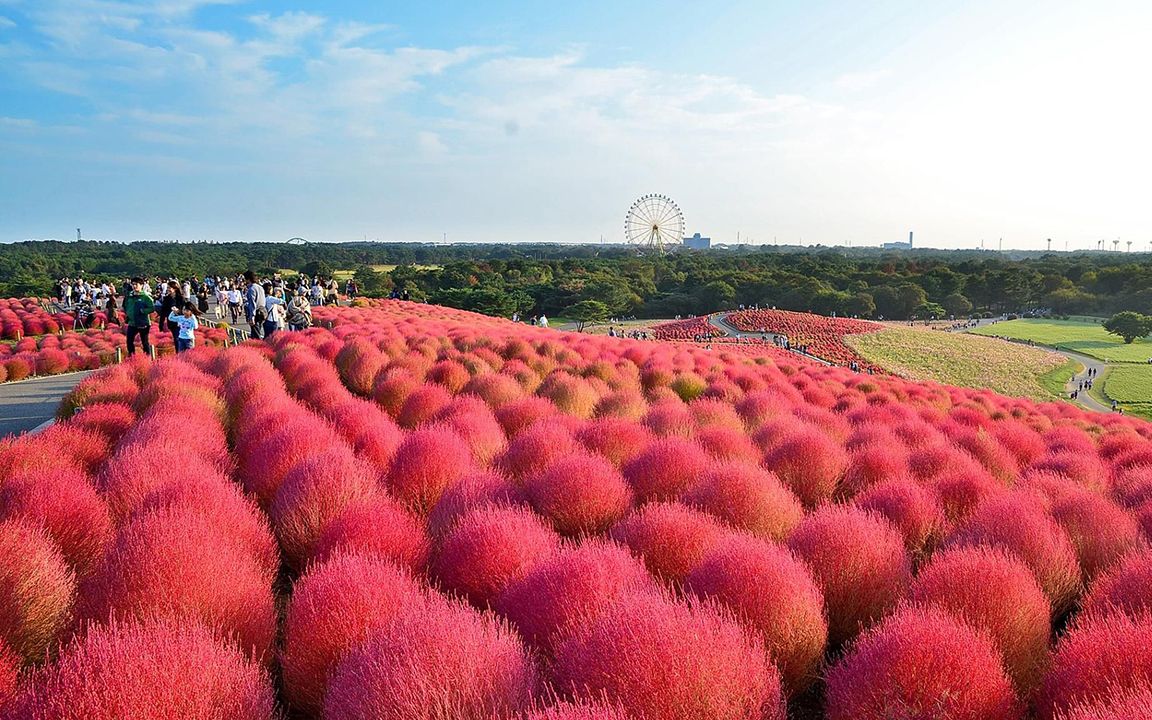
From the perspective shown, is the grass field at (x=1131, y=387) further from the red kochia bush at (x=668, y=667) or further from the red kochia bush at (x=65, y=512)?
the red kochia bush at (x=65, y=512)

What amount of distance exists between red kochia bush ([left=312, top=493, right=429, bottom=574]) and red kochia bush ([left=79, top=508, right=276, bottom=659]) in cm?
45

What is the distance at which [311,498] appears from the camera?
13.9ft

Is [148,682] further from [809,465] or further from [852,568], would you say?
[809,465]

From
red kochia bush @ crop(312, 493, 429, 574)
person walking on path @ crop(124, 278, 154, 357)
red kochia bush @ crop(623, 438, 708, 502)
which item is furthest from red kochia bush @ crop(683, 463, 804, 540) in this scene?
person walking on path @ crop(124, 278, 154, 357)

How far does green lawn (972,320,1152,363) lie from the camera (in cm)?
4881

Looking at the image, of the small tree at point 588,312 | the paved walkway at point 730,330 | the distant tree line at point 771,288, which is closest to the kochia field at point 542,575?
the paved walkway at point 730,330

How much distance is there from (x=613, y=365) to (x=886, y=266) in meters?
88.7

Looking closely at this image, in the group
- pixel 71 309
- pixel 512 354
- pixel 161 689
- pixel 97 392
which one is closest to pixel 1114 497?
pixel 161 689

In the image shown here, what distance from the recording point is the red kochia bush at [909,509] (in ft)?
14.8

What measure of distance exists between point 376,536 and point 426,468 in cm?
132

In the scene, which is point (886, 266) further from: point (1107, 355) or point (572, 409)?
point (572, 409)

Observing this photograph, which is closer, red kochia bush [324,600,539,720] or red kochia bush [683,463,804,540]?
red kochia bush [324,600,539,720]

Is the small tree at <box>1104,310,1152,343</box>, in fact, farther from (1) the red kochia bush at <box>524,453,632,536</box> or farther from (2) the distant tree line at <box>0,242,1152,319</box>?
(1) the red kochia bush at <box>524,453,632,536</box>

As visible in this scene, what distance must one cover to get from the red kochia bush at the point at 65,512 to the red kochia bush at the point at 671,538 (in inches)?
118
